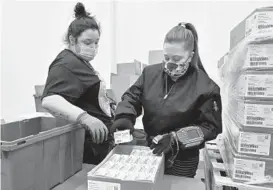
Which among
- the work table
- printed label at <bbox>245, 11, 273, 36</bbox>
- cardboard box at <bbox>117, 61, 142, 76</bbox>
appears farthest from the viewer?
cardboard box at <bbox>117, 61, 142, 76</bbox>

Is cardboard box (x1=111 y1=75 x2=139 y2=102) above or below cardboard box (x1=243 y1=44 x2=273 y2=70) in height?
below

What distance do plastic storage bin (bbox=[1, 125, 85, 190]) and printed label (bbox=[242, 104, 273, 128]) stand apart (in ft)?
2.27

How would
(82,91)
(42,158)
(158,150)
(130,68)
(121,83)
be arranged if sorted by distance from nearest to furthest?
(42,158)
(158,150)
(82,91)
(121,83)
(130,68)

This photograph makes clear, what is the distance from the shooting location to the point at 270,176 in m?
0.77

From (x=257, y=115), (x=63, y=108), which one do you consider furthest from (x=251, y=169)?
(x=63, y=108)

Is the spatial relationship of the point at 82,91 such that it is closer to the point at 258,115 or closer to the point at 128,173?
the point at 128,173

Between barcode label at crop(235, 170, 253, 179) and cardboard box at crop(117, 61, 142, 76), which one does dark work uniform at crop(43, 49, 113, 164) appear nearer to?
barcode label at crop(235, 170, 253, 179)

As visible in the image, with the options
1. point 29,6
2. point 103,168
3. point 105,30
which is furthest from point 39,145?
point 105,30

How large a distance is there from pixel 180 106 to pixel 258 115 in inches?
14.8

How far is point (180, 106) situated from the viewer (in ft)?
3.53

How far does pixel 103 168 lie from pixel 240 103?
0.54 meters

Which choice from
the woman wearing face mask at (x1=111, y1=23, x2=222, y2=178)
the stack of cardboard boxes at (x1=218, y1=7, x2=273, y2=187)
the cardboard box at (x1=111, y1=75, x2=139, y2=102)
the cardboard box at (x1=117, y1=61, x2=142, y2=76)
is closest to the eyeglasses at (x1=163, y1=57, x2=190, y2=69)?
the woman wearing face mask at (x1=111, y1=23, x2=222, y2=178)

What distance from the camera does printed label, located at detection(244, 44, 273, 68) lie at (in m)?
0.73

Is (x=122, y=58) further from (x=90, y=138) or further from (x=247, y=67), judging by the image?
(x=247, y=67)
